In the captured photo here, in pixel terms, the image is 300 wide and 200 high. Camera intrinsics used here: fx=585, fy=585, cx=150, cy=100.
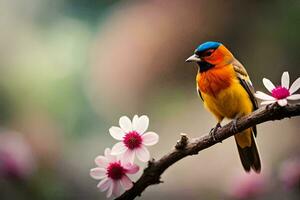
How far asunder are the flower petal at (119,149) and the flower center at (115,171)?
15 millimetres

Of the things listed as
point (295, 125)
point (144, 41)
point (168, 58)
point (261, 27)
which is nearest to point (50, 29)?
point (144, 41)

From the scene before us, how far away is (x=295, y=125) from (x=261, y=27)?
306 millimetres

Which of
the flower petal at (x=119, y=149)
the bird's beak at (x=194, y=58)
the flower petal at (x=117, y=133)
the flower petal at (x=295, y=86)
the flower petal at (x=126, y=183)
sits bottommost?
the flower petal at (x=295, y=86)

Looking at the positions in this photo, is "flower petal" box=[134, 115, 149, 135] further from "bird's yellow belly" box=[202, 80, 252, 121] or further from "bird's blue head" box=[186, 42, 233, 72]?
"bird's yellow belly" box=[202, 80, 252, 121]

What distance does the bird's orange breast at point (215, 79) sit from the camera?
587 millimetres

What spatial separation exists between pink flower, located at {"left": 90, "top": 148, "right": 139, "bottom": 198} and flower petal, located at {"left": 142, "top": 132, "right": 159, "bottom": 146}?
0.02 metres

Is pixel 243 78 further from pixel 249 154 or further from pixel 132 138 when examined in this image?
pixel 132 138

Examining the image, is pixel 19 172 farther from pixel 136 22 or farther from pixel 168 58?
pixel 136 22

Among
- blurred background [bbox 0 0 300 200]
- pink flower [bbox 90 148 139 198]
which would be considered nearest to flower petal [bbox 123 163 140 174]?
pink flower [bbox 90 148 139 198]

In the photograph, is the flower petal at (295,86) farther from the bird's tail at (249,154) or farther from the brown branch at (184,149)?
the bird's tail at (249,154)

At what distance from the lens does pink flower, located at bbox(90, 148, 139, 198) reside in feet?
1.49

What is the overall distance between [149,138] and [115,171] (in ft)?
0.14

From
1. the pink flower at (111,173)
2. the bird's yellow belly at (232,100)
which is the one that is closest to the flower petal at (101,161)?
the pink flower at (111,173)

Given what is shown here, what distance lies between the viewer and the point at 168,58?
150 centimetres
